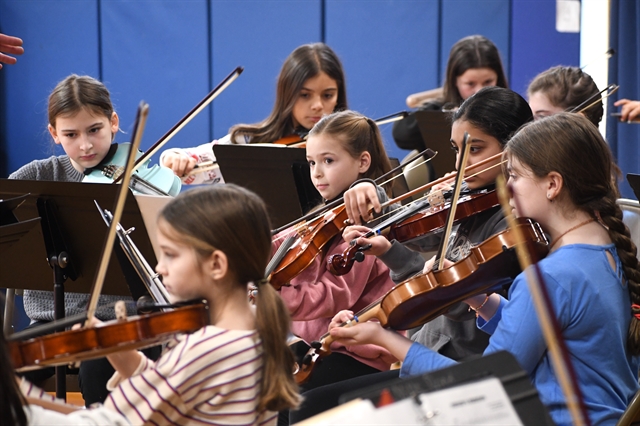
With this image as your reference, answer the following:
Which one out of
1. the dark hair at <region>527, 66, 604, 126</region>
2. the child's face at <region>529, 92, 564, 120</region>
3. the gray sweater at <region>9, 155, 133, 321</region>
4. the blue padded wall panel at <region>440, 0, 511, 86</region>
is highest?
the blue padded wall panel at <region>440, 0, 511, 86</region>

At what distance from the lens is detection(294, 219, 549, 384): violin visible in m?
1.32

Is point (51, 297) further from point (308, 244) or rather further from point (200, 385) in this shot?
point (200, 385)

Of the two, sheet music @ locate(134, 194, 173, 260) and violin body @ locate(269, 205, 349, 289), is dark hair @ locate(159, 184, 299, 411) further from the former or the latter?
sheet music @ locate(134, 194, 173, 260)

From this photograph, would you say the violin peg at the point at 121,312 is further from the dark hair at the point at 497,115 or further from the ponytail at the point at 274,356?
the dark hair at the point at 497,115

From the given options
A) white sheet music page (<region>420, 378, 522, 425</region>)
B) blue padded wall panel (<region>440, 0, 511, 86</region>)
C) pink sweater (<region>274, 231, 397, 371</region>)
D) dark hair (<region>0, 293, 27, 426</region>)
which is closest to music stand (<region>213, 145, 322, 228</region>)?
pink sweater (<region>274, 231, 397, 371</region>)

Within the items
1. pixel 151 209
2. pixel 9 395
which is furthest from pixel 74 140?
pixel 9 395

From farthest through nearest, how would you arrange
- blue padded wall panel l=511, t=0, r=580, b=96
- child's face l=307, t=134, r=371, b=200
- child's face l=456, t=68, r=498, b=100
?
blue padded wall panel l=511, t=0, r=580, b=96 < child's face l=456, t=68, r=498, b=100 < child's face l=307, t=134, r=371, b=200

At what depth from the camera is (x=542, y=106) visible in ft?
7.86

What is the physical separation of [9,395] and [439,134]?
6.45ft

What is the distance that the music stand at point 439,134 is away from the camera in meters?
2.62

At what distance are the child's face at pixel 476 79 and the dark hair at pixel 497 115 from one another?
4.40 feet

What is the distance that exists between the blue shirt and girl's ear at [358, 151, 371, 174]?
760 millimetres

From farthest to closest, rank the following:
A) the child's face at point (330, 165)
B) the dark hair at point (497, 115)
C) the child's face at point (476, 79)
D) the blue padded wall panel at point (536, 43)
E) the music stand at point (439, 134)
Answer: the blue padded wall panel at point (536, 43), the child's face at point (476, 79), the music stand at point (439, 134), the child's face at point (330, 165), the dark hair at point (497, 115)

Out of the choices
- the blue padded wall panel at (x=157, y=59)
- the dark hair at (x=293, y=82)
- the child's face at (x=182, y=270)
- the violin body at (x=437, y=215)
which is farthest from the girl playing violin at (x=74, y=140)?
the blue padded wall panel at (x=157, y=59)
